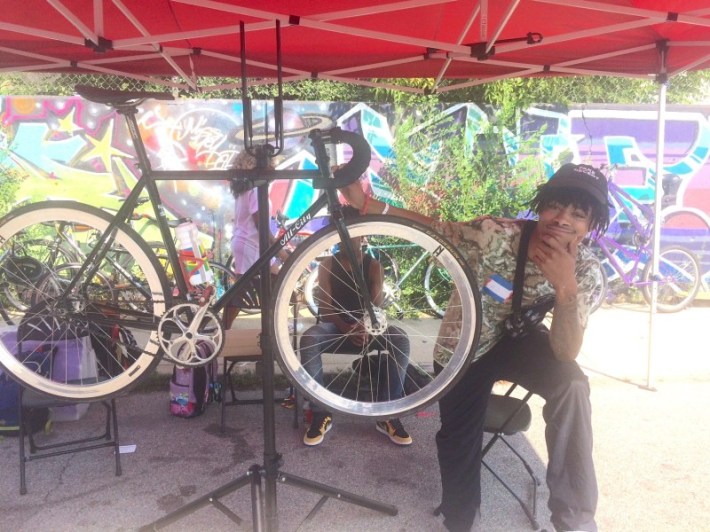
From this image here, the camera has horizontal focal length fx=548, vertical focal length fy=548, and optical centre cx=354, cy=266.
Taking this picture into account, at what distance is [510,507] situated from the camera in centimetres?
279

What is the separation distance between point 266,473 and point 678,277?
6.85 meters

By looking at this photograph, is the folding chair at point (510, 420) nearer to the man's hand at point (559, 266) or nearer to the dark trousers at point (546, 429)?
the dark trousers at point (546, 429)

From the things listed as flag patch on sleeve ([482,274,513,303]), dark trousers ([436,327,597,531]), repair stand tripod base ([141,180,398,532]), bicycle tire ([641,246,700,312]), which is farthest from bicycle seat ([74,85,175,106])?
bicycle tire ([641,246,700,312])

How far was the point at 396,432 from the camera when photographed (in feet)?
11.4

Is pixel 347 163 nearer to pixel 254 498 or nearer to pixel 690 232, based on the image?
pixel 254 498

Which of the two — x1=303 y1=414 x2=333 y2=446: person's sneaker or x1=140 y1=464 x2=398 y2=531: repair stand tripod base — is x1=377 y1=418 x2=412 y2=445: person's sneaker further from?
x1=140 y1=464 x2=398 y2=531: repair stand tripod base

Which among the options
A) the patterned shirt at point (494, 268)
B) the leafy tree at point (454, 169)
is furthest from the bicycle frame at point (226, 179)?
the leafy tree at point (454, 169)

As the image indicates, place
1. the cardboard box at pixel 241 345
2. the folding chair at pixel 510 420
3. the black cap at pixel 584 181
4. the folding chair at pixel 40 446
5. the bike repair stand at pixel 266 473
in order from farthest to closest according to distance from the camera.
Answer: the cardboard box at pixel 241 345, the folding chair at pixel 40 446, the folding chair at pixel 510 420, the black cap at pixel 584 181, the bike repair stand at pixel 266 473

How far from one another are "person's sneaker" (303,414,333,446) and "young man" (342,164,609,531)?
1072 millimetres

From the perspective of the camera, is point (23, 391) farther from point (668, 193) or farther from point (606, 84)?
point (606, 84)

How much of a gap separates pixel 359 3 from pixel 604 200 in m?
1.45

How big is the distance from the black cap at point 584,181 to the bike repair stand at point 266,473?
48.5 inches

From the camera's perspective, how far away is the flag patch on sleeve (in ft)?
8.30

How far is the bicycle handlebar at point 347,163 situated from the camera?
205 cm
